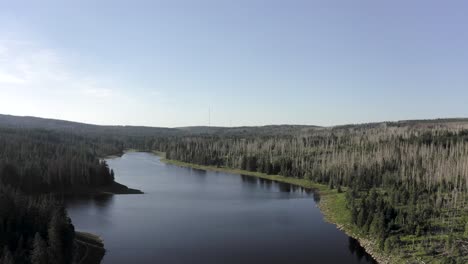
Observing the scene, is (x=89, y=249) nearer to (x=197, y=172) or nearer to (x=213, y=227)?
(x=213, y=227)

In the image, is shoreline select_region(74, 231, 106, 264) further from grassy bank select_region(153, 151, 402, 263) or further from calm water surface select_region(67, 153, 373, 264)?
grassy bank select_region(153, 151, 402, 263)

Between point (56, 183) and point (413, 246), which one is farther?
point (56, 183)

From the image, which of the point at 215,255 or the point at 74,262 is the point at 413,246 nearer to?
the point at 215,255

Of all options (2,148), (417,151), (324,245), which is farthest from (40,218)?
(417,151)

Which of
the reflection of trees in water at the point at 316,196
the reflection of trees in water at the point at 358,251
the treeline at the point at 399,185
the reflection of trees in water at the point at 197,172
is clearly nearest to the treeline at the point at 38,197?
the reflection of trees in water at the point at 358,251

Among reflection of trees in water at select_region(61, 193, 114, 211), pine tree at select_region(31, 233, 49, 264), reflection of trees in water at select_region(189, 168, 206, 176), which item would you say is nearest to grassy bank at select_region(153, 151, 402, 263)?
reflection of trees in water at select_region(189, 168, 206, 176)

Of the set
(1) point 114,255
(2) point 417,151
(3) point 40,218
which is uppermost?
(2) point 417,151

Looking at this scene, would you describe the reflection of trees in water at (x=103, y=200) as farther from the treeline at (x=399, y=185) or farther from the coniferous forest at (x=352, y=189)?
the treeline at (x=399, y=185)
